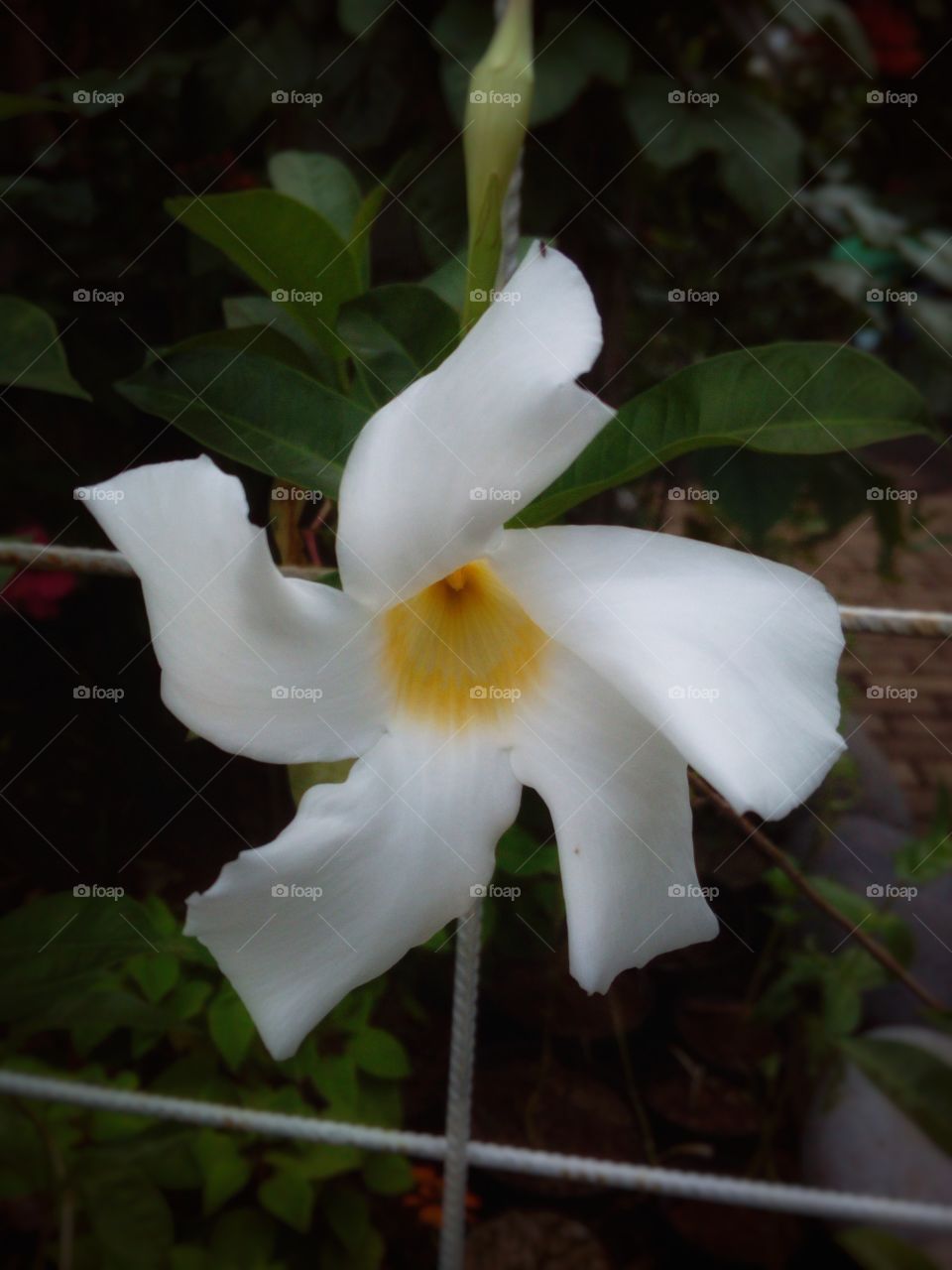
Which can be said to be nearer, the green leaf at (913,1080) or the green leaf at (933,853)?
the green leaf at (913,1080)

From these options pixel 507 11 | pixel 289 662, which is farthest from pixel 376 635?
pixel 507 11

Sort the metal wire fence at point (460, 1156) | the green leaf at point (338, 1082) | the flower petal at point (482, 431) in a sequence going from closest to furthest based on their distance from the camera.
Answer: the flower petal at point (482, 431), the metal wire fence at point (460, 1156), the green leaf at point (338, 1082)

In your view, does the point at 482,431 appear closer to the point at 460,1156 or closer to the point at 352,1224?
the point at 460,1156

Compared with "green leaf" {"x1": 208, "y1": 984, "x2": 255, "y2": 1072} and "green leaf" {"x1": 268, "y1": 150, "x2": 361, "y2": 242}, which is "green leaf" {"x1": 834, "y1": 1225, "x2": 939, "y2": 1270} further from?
"green leaf" {"x1": 268, "y1": 150, "x2": 361, "y2": 242}

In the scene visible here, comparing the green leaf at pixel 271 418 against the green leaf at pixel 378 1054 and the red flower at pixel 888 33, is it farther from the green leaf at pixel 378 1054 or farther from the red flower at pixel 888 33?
the red flower at pixel 888 33

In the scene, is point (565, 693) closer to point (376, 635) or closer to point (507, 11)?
point (376, 635)

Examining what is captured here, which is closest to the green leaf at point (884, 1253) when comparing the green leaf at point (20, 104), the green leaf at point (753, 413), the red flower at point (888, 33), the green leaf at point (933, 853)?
the green leaf at point (933, 853)
